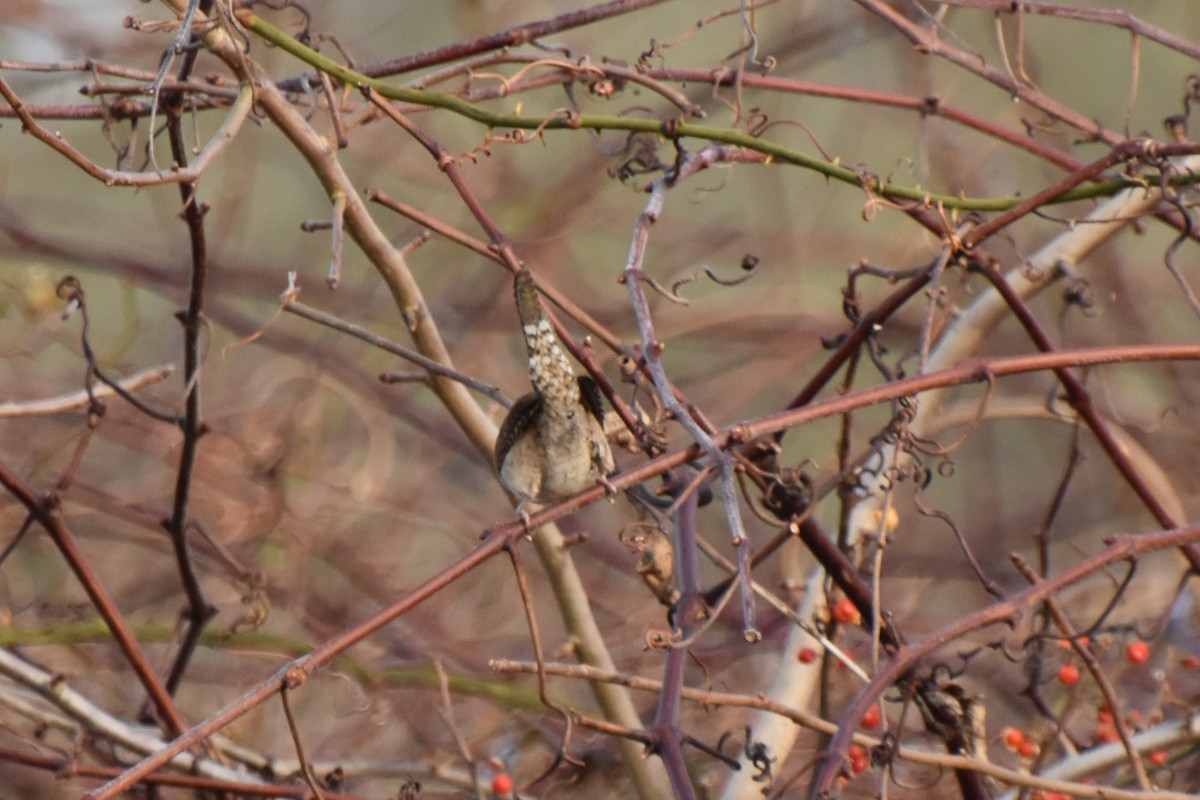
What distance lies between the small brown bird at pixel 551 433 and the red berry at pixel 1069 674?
906mm

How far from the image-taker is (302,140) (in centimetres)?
204

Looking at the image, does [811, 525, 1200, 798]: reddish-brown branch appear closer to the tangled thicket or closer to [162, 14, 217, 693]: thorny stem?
the tangled thicket

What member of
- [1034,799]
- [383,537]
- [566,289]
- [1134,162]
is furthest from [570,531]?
[1134,162]

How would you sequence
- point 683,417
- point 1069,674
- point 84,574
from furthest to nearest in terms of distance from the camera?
1. point 1069,674
2. point 84,574
3. point 683,417

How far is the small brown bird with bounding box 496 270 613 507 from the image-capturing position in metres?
2.14

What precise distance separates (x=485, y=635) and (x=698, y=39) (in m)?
4.75

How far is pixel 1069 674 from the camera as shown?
250 centimetres

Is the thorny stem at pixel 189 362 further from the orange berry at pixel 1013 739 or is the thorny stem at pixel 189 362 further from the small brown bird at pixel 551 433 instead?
the orange berry at pixel 1013 739

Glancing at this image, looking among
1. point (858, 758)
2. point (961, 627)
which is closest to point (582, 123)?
point (961, 627)

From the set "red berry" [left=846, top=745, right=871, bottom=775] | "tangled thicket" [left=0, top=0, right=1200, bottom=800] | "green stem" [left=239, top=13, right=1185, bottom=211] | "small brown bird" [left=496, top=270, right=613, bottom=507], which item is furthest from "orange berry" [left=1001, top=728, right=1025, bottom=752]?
"green stem" [left=239, top=13, right=1185, bottom=211]

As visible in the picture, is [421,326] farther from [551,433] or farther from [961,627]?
[961,627]

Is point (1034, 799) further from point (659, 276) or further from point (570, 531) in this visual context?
point (659, 276)

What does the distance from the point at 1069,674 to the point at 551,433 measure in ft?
3.46

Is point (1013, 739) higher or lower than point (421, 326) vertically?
lower
